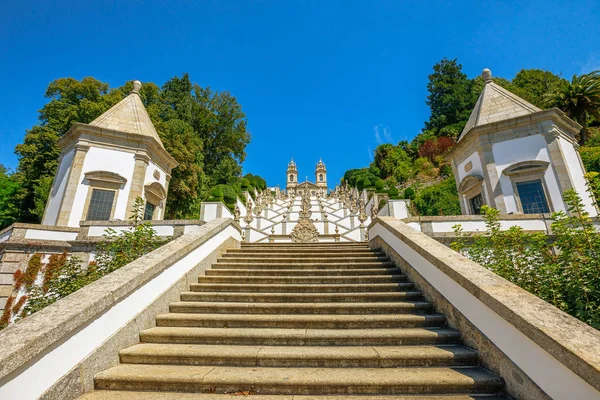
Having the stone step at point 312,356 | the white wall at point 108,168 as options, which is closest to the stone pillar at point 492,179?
the stone step at point 312,356

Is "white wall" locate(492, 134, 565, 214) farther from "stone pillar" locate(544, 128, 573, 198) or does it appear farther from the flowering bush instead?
the flowering bush

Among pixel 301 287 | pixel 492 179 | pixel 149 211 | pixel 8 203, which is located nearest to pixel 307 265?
pixel 301 287

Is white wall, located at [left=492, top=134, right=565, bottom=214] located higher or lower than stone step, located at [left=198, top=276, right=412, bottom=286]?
higher

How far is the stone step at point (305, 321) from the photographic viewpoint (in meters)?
3.80

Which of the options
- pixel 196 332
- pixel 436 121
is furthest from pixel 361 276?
pixel 436 121

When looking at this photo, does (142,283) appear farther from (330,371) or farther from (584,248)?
(584,248)

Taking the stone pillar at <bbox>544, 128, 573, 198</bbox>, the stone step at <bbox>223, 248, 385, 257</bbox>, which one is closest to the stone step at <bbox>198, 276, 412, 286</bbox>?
the stone step at <bbox>223, 248, 385, 257</bbox>

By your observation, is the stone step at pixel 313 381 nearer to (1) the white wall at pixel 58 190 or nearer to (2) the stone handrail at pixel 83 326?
(2) the stone handrail at pixel 83 326

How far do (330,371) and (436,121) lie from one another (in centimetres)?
4977

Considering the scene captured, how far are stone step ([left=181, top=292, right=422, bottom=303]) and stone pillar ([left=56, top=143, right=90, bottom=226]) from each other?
9.90 meters

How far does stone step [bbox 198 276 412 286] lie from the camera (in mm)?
5316

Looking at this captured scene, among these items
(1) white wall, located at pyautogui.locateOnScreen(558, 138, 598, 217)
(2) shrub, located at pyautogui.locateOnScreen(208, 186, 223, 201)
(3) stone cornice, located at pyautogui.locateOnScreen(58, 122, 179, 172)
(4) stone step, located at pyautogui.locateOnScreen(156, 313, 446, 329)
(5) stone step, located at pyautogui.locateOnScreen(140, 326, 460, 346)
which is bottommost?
(5) stone step, located at pyautogui.locateOnScreen(140, 326, 460, 346)

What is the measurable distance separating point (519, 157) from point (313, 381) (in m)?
13.7

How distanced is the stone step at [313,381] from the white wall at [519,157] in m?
11.3
